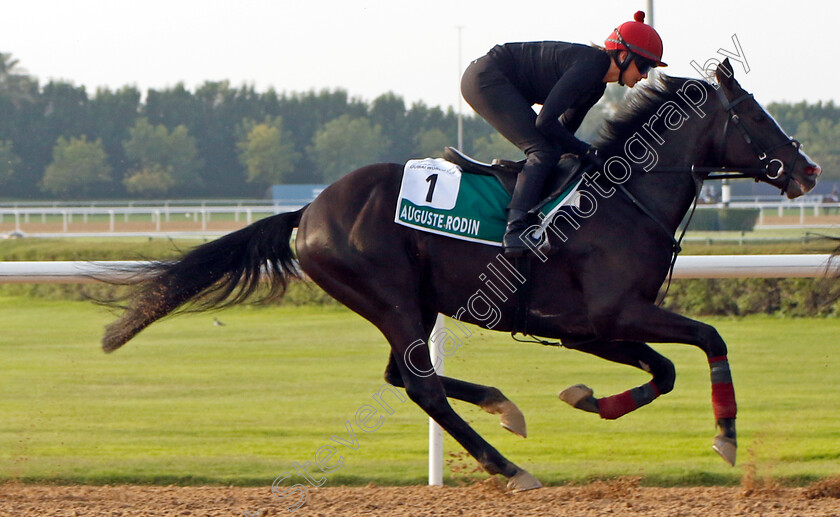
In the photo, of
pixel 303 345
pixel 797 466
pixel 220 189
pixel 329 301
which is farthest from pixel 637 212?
pixel 220 189

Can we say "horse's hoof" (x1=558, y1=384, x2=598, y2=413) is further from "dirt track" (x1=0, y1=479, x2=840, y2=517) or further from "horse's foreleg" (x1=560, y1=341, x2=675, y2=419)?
"dirt track" (x1=0, y1=479, x2=840, y2=517)

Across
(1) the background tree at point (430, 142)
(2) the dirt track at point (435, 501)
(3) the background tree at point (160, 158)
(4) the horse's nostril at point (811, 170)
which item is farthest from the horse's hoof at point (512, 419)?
(3) the background tree at point (160, 158)

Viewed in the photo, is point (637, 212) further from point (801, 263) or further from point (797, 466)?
point (797, 466)

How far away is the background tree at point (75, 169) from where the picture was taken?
100 feet

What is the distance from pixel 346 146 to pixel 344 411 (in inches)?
1201

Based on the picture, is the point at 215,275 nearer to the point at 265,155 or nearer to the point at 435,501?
the point at 435,501

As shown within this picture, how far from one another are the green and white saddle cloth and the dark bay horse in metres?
0.04

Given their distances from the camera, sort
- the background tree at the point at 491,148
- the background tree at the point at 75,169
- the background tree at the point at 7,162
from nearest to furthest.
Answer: the background tree at the point at 491,148, the background tree at the point at 7,162, the background tree at the point at 75,169

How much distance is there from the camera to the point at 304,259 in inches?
155

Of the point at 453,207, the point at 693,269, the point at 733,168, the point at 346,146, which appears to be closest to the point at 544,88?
the point at 453,207

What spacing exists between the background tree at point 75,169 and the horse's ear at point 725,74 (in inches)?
1143

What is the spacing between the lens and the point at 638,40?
379 cm

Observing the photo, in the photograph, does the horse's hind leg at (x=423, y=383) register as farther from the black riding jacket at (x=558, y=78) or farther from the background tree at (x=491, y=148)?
the background tree at (x=491, y=148)

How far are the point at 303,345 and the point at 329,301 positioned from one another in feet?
8.38
